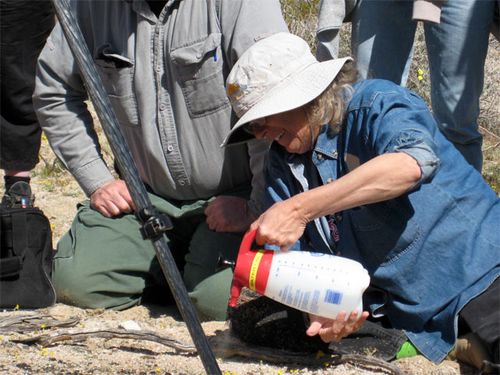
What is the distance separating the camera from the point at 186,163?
3619mm

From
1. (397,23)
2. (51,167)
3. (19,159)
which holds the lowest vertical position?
(51,167)

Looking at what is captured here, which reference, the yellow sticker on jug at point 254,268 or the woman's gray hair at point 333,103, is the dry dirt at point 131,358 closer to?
the yellow sticker on jug at point 254,268

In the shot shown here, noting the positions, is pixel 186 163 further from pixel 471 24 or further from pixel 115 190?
pixel 471 24

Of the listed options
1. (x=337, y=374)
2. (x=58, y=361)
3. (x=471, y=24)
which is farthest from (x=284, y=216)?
(x=471, y=24)

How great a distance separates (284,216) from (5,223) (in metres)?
1.63

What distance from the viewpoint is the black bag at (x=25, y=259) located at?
12.4ft

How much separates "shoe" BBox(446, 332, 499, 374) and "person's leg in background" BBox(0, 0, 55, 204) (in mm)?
2121

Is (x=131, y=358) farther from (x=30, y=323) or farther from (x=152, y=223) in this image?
(x=152, y=223)

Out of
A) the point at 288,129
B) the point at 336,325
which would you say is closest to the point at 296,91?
the point at 288,129

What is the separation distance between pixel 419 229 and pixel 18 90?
85.6 inches

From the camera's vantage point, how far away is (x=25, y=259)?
386 cm

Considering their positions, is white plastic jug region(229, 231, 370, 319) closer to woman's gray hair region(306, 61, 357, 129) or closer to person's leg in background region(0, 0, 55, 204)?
woman's gray hair region(306, 61, 357, 129)

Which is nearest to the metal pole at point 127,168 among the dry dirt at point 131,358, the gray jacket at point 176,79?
the dry dirt at point 131,358

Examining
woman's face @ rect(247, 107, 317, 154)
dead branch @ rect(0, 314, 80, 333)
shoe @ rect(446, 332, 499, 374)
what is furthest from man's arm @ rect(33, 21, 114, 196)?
shoe @ rect(446, 332, 499, 374)
